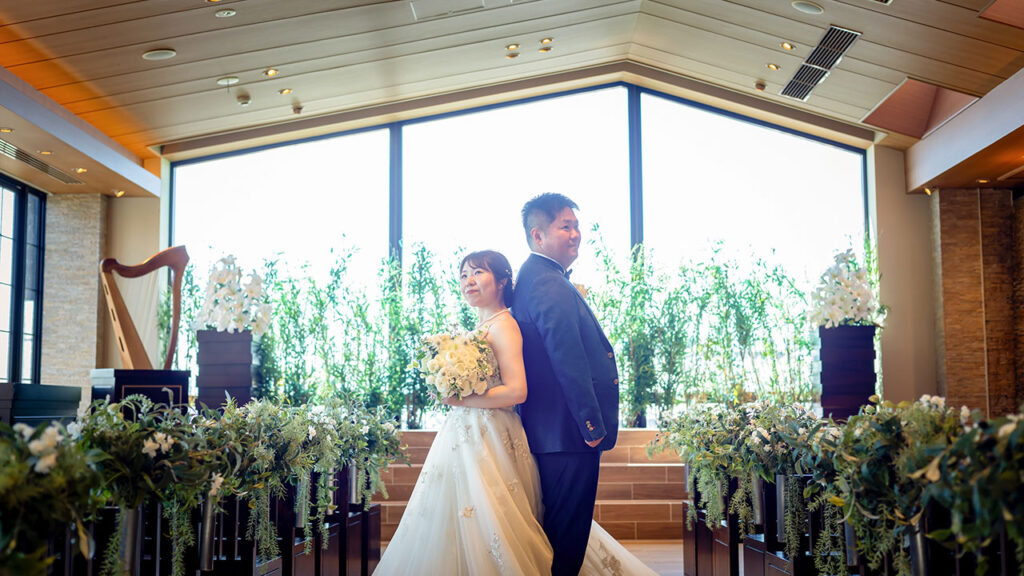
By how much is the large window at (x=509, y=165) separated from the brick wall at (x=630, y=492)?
9.65 feet


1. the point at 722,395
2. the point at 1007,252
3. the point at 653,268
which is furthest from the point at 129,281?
the point at 1007,252

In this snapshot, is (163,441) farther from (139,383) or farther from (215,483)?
(139,383)

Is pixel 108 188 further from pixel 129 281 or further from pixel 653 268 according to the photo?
pixel 653 268

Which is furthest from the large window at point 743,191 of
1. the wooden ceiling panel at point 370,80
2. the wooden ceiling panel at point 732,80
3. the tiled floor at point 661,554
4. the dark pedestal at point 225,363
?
the dark pedestal at point 225,363

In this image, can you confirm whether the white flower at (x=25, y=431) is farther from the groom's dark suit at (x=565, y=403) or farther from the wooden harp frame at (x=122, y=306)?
the wooden harp frame at (x=122, y=306)

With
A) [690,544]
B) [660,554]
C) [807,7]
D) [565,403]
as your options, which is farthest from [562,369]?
[807,7]

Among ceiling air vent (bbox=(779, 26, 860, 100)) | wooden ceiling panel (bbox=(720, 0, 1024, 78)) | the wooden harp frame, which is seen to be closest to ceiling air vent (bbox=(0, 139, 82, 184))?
the wooden harp frame

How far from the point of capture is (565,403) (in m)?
3.42

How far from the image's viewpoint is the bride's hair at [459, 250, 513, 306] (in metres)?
3.71

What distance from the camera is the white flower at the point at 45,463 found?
73.4 inches

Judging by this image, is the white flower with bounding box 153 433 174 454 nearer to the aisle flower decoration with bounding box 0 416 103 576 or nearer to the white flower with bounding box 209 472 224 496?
the white flower with bounding box 209 472 224 496

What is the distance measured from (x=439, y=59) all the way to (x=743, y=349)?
13.4 ft

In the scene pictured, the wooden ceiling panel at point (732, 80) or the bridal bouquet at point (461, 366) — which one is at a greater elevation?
the wooden ceiling panel at point (732, 80)

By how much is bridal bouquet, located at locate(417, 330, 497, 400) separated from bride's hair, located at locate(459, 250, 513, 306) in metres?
0.28
